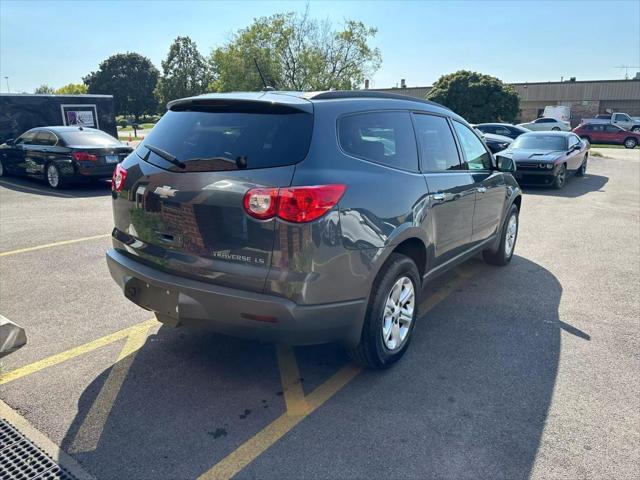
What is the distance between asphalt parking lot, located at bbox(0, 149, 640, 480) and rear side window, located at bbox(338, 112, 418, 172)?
1.49 meters

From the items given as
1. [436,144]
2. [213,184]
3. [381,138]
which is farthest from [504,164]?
[213,184]

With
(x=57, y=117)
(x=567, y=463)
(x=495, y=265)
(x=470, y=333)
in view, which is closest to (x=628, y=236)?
(x=495, y=265)

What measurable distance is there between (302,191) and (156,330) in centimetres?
205

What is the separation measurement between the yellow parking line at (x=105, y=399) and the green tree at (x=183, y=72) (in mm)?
69545

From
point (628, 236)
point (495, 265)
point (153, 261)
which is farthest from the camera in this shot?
point (628, 236)

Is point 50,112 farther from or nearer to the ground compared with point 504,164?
farther from the ground

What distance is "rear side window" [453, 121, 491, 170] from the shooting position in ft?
15.0

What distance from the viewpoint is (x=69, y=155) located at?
10664 millimetres

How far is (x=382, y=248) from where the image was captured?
304cm

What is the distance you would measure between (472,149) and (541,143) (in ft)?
32.6

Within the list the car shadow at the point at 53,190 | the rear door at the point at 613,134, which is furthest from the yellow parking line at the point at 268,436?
the rear door at the point at 613,134

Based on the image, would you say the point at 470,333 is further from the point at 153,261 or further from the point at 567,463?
the point at 153,261

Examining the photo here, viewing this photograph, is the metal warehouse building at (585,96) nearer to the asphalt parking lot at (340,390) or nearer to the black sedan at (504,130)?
the black sedan at (504,130)

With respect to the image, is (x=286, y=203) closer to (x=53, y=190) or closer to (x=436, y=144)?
(x=436, y=144)
